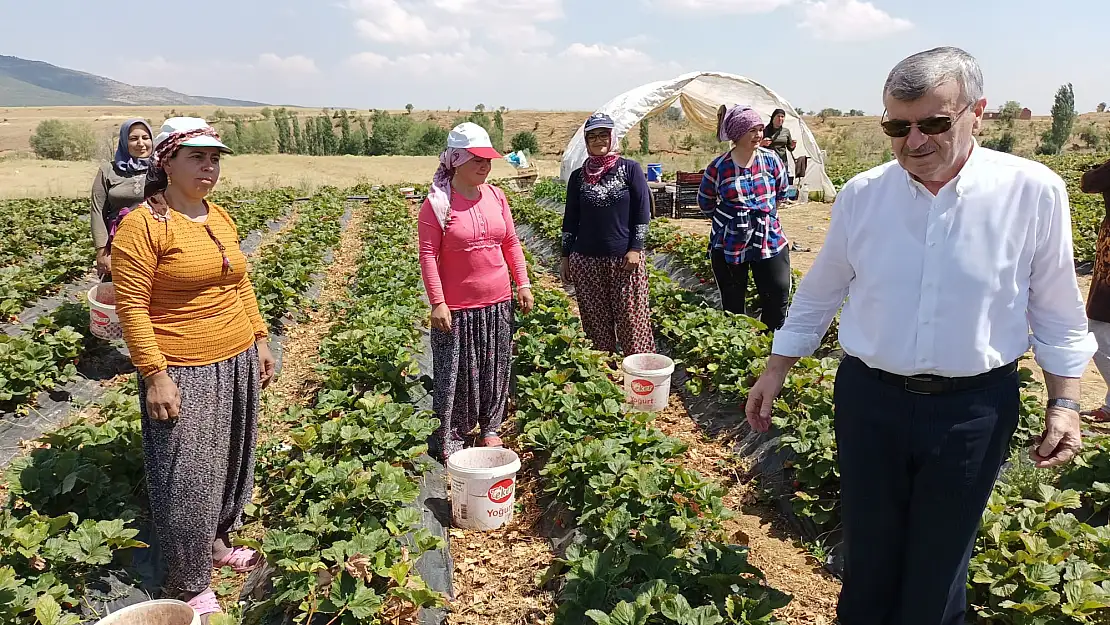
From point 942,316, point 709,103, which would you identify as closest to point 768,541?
point 942,316

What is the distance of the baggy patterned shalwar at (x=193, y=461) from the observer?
268 cm

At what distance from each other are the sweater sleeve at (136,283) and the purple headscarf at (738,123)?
11.5 feet

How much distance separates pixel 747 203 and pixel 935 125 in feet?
10.7

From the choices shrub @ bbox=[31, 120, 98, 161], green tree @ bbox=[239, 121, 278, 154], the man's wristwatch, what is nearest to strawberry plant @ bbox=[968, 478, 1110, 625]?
the man's wristwatch

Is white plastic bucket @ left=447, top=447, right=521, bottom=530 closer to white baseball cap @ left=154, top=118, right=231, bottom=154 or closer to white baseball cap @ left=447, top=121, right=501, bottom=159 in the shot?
white baseball cap @ left=447, top=121, right=501, bottom=159

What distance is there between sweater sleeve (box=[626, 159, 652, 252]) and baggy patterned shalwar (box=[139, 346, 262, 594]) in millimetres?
A: 2785

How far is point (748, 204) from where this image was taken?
4816mm

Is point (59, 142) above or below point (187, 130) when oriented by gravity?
above

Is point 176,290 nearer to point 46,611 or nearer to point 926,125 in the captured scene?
point 46,611

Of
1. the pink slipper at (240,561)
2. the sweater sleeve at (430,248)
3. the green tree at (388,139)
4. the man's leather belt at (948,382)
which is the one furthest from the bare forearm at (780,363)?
the green tree at (388,139)

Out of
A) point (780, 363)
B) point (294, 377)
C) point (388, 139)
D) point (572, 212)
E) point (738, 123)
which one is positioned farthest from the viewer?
point (388, 139)

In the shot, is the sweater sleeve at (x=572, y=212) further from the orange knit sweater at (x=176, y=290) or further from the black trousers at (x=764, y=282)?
the orange knit sweater at (x=176, y=290)

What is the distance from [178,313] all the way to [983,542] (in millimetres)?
3203

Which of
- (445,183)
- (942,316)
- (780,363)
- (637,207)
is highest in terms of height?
(445,183)
